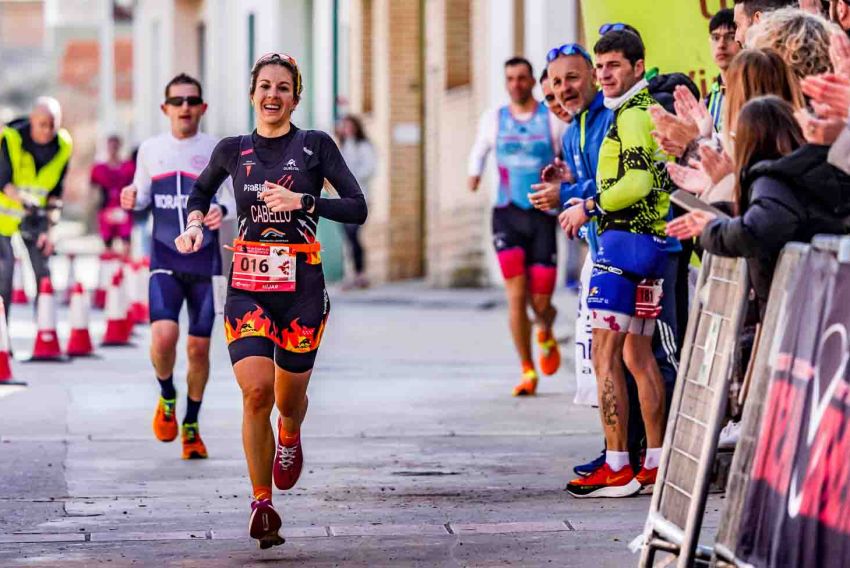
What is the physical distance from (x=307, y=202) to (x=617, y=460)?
1.96 meters

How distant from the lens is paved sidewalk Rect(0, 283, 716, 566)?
780 centimetres

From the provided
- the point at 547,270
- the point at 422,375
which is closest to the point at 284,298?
the point at 547,270

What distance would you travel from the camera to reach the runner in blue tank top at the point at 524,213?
13336 millimetres

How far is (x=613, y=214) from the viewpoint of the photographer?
29.8 ft

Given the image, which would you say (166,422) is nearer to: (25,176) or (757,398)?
(757,398)

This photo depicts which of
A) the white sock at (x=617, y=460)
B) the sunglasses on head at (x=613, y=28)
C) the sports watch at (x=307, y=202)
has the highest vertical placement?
the sunglasses on head at (x=613, y=28)

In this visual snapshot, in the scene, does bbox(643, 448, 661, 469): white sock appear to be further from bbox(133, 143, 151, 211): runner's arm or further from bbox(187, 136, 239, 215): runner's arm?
bbox(133, 143, 151, 211): runner's arm

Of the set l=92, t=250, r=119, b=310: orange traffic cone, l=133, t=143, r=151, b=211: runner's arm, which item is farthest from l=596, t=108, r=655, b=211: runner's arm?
l=92, t=250, r=119, b=310: orange traffic cone

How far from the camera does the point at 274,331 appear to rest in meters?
8.17

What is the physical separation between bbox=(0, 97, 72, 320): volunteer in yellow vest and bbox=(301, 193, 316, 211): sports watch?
840 centimetres

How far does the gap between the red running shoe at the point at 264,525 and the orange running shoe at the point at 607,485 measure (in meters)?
1.74

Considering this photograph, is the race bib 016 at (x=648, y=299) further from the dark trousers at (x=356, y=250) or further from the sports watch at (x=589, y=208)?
the dark trousers at (x=356, y=250)

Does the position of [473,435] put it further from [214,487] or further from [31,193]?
[31,193]

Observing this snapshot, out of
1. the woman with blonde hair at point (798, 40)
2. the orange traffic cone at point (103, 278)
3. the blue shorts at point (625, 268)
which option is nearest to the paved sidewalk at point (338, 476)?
the blue shorts at point (625, 268)
